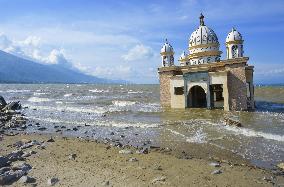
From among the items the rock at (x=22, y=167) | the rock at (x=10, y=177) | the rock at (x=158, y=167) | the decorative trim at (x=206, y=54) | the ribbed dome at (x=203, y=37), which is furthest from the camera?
the ribbed dome at (x=203, y=37)

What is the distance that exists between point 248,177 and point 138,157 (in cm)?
508

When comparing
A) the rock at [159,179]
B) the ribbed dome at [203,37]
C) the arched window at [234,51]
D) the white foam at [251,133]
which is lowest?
the rock at [159,179]

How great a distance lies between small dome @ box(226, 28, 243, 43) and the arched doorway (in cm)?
815

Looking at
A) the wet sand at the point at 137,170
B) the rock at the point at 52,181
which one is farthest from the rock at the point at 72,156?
the rock at the point at 52,181

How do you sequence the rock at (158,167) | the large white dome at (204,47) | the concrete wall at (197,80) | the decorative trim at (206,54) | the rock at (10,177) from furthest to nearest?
the large white dome at (204,47), the decorative trim at (206,54), the concrete wall at (197,80), the rock at (158,167), the rock at (10,177)

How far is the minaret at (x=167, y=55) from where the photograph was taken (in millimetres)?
48000

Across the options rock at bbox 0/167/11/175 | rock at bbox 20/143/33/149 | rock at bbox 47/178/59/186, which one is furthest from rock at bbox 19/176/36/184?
rock at bbox 20/143/33/149

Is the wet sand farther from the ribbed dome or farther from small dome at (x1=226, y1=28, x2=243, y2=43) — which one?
the ribbed dome

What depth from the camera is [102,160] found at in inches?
578

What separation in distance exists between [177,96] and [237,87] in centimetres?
863

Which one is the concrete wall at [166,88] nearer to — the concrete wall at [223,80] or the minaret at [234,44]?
the concrete wall at [223,80]

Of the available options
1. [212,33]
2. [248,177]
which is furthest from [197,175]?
[212,33]

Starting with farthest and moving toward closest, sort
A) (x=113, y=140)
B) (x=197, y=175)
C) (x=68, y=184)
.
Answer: (x=113, y=140) → (x=197, y=175) → (x=68, y=184)

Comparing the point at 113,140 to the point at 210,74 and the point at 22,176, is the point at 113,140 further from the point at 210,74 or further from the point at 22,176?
the point at 210,74
